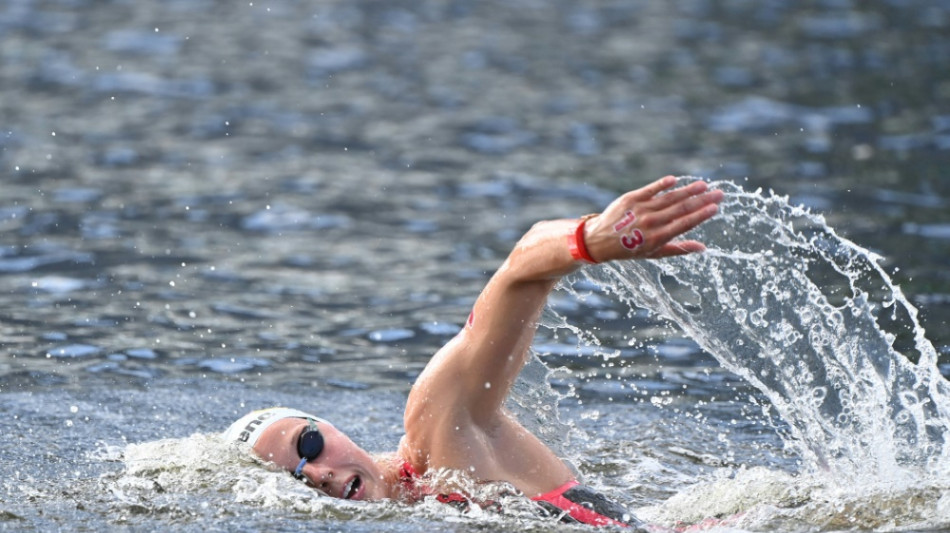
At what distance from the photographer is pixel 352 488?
5996 millimetres

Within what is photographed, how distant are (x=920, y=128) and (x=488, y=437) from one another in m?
11.7

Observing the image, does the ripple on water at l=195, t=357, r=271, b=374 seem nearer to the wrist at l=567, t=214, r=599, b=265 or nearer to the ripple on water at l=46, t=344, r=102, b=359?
the ripple on water at l=46, t=344, r=102, b=359

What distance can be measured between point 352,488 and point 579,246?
1687mm

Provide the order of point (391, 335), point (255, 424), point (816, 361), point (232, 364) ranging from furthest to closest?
point (391, 335)
point (232, 364)
point (816, 361)
point (255, 424)

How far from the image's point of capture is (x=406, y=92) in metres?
18.9

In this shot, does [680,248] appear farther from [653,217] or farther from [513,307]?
[513,307]

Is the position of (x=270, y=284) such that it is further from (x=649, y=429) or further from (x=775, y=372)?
(x=775, y=372)

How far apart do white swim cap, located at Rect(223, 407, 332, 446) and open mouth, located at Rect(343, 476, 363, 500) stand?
0.30 meters

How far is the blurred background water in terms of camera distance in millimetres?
7762

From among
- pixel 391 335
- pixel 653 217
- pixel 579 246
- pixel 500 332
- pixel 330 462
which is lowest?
pixel 391 335

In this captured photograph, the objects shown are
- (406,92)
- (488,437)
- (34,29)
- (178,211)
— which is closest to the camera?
(488,437)

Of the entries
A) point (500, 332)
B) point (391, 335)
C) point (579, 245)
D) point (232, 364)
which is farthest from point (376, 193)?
point (579, 245)

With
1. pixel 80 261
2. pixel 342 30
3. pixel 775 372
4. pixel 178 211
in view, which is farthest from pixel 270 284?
pixel 342 30

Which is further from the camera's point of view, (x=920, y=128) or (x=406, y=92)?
(x=406, y=92)
